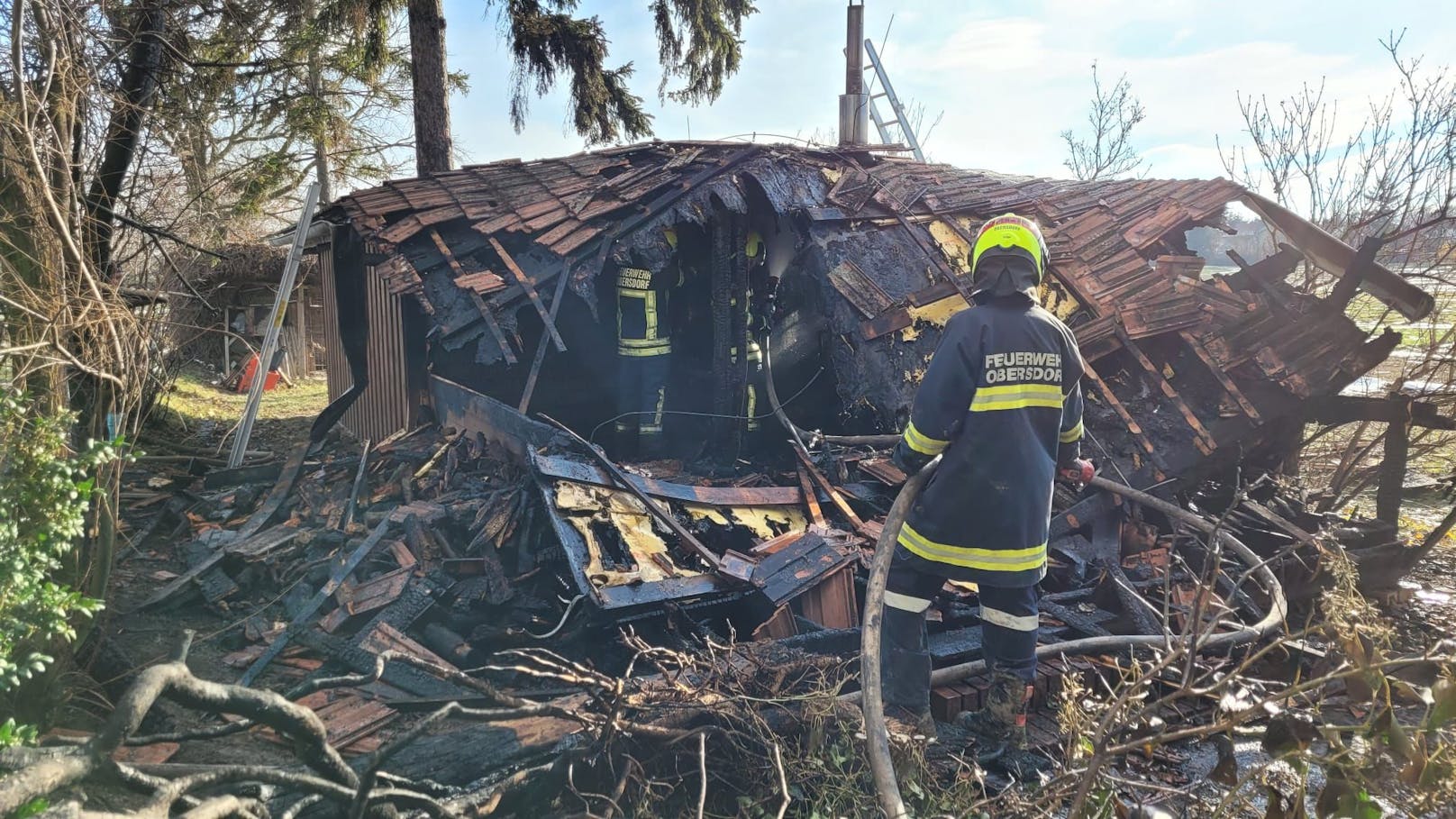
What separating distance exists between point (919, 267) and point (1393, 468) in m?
4.13

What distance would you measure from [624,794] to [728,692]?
2.16ft

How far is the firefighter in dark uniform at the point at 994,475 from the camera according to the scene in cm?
343

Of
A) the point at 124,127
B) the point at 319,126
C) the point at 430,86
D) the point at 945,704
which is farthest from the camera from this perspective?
the point at 319,126

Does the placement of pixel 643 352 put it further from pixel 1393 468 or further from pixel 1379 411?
pixel 1393 468

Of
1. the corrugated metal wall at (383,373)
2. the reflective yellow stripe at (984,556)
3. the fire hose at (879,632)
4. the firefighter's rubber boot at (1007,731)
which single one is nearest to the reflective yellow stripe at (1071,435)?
the reflective yellow stripe at (984,556)

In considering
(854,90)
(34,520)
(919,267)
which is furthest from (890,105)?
(34,520)

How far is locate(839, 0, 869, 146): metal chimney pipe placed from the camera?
39.0 feet

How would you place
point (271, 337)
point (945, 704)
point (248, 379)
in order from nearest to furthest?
point (945, 704) → point (271, 337) → point (248, 379)

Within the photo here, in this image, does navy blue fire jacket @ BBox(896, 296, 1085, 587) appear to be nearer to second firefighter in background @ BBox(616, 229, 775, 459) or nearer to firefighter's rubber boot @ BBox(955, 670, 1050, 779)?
firefighter's rubber boot @ BBox(955, 670, 1050, 779)

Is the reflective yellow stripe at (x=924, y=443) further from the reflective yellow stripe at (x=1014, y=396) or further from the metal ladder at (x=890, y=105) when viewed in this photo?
the metal ladder at (x=890, y=105)

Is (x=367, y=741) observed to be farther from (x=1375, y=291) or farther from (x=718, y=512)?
(x=1375, y=291)

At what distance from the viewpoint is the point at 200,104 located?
7867 mm


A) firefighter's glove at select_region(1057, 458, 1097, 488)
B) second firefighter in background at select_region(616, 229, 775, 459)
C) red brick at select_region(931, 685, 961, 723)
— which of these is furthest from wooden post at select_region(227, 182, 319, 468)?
firefighter's glove at select_region(1057, 458, 1097, 488)

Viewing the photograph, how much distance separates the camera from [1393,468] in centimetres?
602
